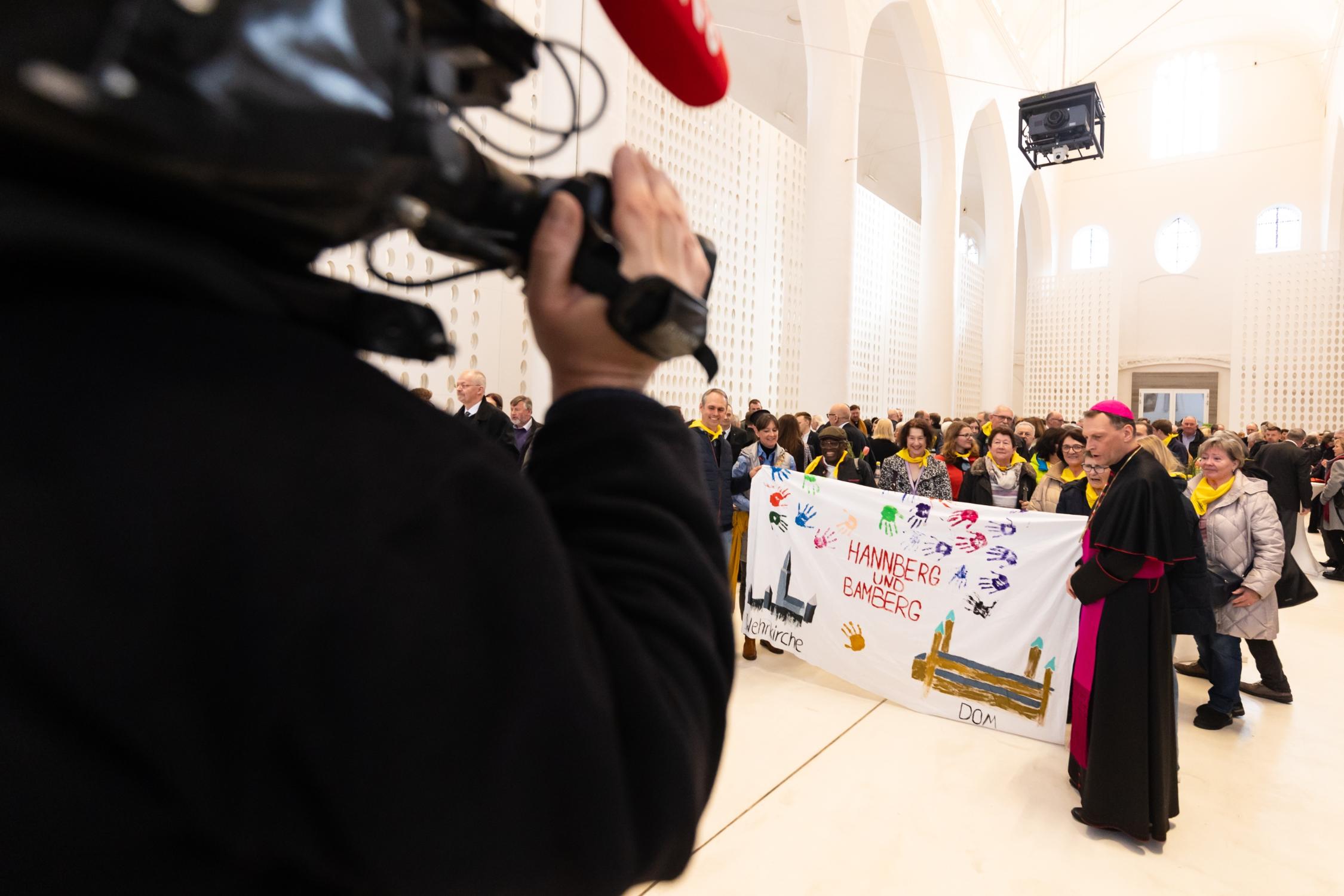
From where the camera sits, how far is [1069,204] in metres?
22.9

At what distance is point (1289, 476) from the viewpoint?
281 inches

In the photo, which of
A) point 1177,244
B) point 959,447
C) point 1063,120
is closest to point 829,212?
point 1063,120

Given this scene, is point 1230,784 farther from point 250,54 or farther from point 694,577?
point 250,54

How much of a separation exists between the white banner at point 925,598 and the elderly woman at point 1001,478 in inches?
61.1

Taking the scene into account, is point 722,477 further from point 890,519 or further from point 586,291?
point 586,291

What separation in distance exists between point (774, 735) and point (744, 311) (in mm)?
8205

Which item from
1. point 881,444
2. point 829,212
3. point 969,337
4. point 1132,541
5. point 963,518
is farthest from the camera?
point 969,337

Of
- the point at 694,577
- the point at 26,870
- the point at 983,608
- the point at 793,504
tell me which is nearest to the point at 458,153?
the point at 694,577

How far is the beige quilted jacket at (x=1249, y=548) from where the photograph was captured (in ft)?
12.6

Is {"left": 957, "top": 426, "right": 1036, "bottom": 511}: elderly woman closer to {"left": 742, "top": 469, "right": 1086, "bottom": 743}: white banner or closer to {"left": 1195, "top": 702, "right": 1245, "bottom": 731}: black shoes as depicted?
{"left": 742, "top": 469, "right": 1086, "bottom": 743}: white banner

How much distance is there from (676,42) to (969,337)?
21.2 metres

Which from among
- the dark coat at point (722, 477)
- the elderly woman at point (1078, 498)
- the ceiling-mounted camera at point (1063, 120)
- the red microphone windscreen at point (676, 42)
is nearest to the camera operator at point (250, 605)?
the red microphone windscreen at point (676, 42)

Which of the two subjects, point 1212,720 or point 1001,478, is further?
point 1001,478

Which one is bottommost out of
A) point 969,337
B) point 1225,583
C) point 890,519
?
point 1225,583
